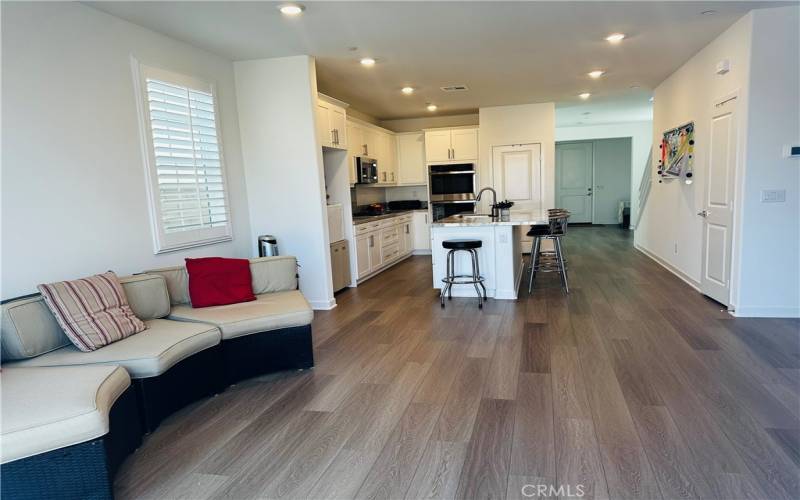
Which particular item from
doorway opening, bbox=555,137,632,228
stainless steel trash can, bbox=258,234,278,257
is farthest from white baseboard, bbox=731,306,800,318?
doorway opening, bbox=555,137,632,228

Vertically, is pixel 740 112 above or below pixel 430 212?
above

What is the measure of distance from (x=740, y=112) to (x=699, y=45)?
1.18 metres

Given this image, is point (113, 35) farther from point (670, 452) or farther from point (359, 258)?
point (670, 452)

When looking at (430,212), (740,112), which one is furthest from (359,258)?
(740,112)

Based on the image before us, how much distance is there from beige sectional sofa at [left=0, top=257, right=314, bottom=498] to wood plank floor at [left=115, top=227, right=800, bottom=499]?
16 centimetres

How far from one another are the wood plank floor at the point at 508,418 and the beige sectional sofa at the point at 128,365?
0.16 metres

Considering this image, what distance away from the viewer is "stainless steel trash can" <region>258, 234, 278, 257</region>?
4641 millimetres

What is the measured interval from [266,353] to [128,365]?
35.8 inches

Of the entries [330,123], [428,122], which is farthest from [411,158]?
[330,123]

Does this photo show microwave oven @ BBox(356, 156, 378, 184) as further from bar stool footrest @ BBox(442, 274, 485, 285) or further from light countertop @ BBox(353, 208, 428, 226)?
bar stool footrest @ BBox(442, 274, 485, 285)

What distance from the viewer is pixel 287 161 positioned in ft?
15.6

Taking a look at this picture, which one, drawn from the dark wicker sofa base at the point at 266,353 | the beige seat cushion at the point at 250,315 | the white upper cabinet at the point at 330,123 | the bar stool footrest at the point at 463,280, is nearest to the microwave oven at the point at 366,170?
the white upper cabinet at the point at 330,123

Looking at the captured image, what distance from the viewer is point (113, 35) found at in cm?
335
